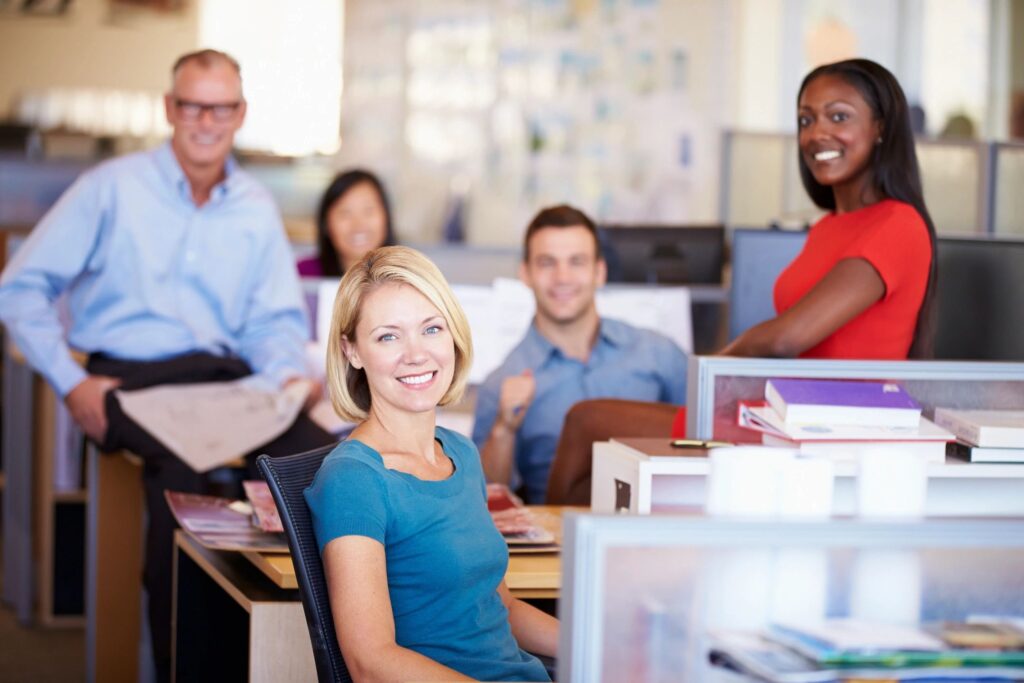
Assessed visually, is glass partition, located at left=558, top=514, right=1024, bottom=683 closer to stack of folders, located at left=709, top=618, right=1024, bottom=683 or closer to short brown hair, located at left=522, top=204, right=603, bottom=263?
stack of folders, located at left=709, top=618, right=1024, bottom=683

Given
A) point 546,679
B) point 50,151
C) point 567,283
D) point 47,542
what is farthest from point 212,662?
point 50,151

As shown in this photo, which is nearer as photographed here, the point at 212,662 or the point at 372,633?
the point at 372,633

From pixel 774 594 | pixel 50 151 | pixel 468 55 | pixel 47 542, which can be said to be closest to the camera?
pixel 774 594

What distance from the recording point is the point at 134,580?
3.17 m

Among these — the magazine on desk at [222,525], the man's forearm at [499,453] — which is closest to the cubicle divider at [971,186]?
the man's forearm at [499,453]

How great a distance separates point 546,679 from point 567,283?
1.52 meters

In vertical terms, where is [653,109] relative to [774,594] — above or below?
above

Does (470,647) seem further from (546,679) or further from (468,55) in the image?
(468,55)

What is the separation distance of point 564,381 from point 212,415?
0.77m

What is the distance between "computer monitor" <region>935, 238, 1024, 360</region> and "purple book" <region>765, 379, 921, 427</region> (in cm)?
95

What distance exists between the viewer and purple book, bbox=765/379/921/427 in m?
1.89

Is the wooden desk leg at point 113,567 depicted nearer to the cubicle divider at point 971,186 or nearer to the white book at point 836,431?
the white book at point 836,431

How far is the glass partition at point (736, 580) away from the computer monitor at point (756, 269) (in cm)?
215

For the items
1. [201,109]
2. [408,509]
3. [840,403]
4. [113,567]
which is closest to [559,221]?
[201,109]
